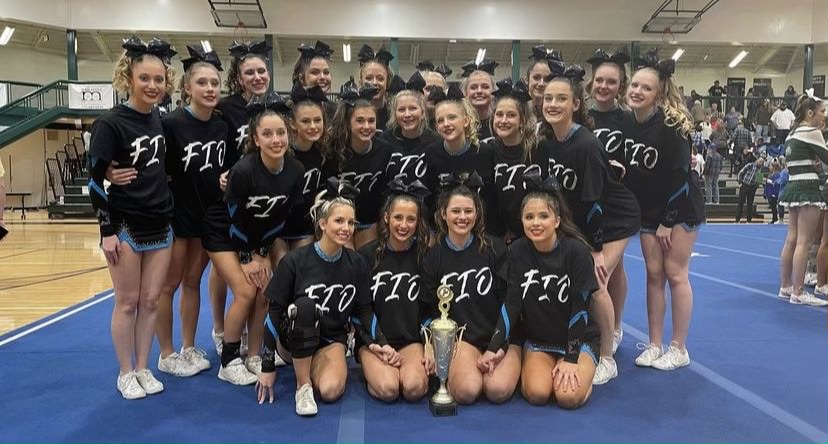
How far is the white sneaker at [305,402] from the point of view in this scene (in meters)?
2.93

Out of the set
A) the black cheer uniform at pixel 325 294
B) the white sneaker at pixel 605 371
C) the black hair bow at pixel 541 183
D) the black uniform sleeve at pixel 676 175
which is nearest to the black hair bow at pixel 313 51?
the black cheer uniform at pixel 325 294

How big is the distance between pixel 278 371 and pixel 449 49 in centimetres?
1930

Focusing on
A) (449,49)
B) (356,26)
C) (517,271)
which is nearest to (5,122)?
(356,26)

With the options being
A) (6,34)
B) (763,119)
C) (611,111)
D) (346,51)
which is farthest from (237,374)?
(6,34)

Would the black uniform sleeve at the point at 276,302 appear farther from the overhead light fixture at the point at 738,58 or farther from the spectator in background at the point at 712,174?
the overhead light fixture at the point at 738,58

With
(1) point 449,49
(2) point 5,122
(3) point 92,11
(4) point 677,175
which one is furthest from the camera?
(1) point 449,49

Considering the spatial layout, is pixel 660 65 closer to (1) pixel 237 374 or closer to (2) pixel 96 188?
(1) pixel 237 374

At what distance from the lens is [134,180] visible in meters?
3.07

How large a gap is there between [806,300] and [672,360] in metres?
2.59

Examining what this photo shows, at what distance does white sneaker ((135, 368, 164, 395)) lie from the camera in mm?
3240

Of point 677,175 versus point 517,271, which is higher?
point 677,175

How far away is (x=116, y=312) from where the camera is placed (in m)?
3.17

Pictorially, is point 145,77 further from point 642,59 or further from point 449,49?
point 449,49

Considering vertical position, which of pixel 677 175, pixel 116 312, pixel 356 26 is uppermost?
pixel 356 26
